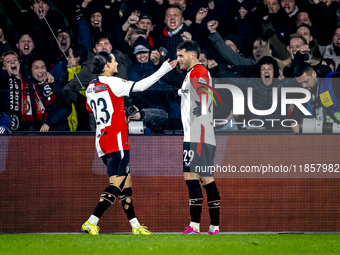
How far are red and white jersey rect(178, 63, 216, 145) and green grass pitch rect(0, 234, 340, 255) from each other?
3.03 feet

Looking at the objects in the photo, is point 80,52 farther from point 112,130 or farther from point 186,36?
point 112,130

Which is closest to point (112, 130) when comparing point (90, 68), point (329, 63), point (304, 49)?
point (90, 68)

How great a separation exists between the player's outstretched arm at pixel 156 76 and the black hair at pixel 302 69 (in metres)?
2.20

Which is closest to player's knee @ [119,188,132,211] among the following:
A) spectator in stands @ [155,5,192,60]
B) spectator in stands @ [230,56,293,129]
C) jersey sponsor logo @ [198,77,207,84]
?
jersey sponsor logo @ [198,77,207,84]

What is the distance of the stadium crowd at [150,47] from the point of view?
4.85 m

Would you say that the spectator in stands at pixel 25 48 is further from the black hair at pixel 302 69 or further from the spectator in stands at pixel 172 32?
the black hair at pixel 302 69

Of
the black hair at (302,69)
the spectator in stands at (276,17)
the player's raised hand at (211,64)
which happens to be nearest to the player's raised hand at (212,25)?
the player's raised hand at (211,64)

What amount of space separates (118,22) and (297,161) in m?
3.48

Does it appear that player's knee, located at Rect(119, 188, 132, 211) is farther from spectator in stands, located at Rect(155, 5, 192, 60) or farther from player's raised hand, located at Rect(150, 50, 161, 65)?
spectator in stands, located at Rect(155, 5, 192, 60)

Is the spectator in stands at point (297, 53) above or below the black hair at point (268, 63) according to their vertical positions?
above

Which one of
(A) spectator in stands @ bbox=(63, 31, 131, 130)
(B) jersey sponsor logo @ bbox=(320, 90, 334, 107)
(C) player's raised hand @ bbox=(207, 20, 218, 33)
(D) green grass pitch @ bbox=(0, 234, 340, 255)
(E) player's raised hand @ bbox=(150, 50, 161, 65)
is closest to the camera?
(D) green grass pitch @ bbox=(0, 234, 340, 255)

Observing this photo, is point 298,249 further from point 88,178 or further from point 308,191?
point 88,178

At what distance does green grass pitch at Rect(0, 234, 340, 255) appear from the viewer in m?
3.07

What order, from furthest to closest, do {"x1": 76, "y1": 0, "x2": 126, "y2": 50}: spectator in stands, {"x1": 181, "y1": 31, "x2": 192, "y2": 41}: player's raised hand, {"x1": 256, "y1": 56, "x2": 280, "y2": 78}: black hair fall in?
{"x1": 76, "y1": 0, "x2": 126, "y2": 50}: spectator in stands
{"x1": 181, "y1": 31, "x2": 192, "y2": 41}: player's raised hand
{"x1": 256, "y1": 56, "x2": 280, "y2": 78}: black hair
